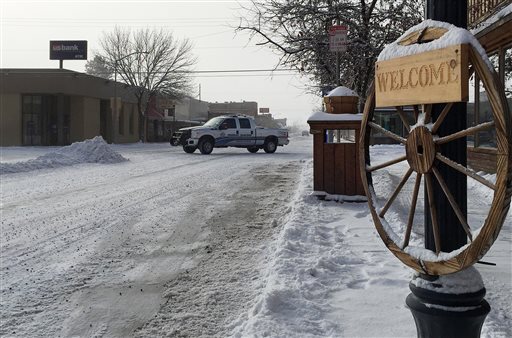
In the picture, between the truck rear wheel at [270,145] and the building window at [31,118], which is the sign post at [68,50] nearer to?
the building window at [31,118]

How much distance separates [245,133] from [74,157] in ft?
31.4

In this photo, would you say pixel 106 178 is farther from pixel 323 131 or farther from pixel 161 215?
pixel 323 131

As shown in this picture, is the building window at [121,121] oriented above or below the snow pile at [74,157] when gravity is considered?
above

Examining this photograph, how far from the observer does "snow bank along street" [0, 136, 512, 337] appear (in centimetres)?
393

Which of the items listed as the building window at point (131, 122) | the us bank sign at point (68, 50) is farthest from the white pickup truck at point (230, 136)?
the us bank sign at point (68, 50)

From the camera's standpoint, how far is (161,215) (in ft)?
28.0

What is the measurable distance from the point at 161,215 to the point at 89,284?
3.49 m

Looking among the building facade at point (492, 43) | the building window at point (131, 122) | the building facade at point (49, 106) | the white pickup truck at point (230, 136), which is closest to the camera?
the building facade at point (492, 43)

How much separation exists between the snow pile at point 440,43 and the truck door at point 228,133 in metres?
24.4

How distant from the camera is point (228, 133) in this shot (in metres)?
26.8

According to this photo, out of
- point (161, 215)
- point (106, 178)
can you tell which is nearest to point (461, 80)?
point (161, 215)

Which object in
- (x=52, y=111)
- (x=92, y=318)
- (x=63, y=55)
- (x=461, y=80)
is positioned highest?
(x=63, y=55)

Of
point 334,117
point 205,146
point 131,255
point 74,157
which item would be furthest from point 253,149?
point 131,255

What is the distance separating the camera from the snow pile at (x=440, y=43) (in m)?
1.83
